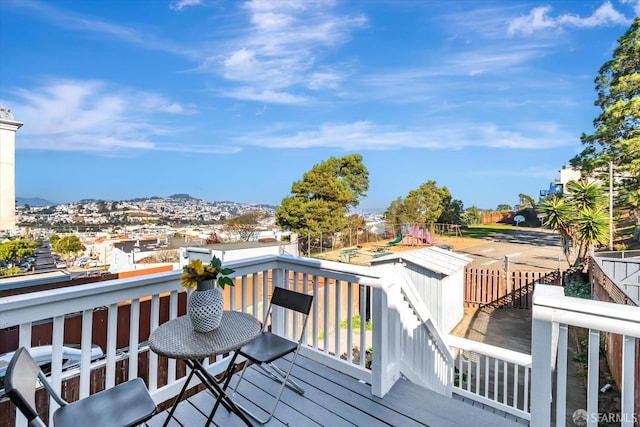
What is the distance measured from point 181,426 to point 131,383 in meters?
0.52

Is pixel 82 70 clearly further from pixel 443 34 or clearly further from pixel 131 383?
pixel 131 383

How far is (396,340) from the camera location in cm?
211

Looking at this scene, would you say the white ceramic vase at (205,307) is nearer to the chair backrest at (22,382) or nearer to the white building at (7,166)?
the chair backrest at (22,382)

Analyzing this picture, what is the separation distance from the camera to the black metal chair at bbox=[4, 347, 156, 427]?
104 centimetres

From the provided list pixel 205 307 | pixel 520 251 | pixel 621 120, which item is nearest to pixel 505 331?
pixel 205 307

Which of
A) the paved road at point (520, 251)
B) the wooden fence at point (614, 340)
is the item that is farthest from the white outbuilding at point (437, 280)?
the paved road at point (520, 251)

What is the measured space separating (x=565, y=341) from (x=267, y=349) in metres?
1.55

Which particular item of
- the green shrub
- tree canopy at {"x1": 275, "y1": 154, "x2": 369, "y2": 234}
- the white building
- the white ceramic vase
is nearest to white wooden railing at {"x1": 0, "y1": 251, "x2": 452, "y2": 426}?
the white ceramic vase

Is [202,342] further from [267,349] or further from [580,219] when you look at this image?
[580,219]

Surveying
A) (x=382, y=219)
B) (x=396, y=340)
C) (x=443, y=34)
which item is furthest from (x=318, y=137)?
(x=396, y=340)

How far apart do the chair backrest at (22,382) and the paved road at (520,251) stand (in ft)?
36.9

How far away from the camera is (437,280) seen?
21.2 feet

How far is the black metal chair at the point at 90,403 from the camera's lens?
1.04m

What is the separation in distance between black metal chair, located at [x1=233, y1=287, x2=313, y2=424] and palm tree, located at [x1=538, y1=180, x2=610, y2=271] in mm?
8798
